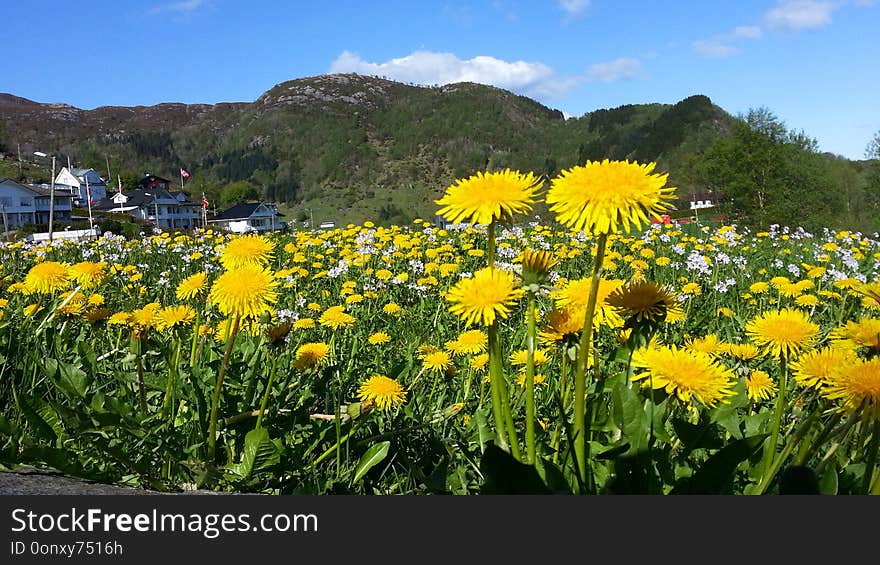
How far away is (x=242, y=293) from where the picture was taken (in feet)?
5.52

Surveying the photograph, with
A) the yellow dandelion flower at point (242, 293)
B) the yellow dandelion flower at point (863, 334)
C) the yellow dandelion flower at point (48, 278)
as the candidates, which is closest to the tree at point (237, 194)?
the yellow dandelion flower at point (48, 278)

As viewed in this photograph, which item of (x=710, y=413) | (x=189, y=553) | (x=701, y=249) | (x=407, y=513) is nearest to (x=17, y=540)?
(x=189, y=553)

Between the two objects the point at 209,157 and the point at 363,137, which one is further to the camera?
the point at 209,157

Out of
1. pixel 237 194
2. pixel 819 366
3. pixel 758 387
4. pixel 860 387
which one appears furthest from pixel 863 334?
pixel 237 194

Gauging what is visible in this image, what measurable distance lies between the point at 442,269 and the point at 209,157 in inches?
6129

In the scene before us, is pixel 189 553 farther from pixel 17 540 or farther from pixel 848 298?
pixel 848 298

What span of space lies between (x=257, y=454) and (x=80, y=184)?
376ft

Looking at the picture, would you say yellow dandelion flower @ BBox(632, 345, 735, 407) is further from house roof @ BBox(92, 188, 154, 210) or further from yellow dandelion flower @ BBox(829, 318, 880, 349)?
house roof @ BBox(92, 188, 154, 210)

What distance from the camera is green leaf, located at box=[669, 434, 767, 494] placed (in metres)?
1.35

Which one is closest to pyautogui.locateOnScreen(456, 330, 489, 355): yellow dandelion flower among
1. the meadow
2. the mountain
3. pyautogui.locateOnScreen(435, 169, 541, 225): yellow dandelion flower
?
the meadow

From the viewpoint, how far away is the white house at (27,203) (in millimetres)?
75812

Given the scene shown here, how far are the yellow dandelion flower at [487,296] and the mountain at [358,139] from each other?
242ft

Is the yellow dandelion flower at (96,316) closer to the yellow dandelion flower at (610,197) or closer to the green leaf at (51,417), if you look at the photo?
the green leaf at (51,417)

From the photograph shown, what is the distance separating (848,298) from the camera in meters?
5.02
